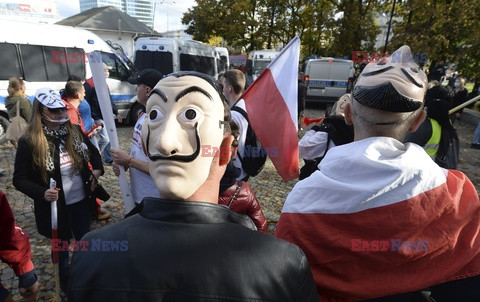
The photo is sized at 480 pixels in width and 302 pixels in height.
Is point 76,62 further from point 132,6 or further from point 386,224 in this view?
point 132,6

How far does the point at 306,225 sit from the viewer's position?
1.28 m

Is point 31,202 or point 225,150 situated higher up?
point 225,150

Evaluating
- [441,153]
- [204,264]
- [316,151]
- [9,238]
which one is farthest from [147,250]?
[441,153]

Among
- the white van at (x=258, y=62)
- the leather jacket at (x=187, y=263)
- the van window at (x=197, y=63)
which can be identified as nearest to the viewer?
the leather jacket at (x=187, y=263)

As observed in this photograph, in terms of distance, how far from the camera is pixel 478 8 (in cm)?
1327


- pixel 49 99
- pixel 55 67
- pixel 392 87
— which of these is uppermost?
pixel 392 87

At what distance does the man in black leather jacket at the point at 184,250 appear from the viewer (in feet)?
2.87

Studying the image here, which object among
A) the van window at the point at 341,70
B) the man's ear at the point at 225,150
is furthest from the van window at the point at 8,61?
the van window at the point at 341,70

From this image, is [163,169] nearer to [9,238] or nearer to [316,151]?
[9,238]

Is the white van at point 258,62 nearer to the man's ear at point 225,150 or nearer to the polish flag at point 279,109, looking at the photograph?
the polish flag at point 279,109

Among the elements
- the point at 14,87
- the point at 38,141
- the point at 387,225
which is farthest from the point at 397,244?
the point at 14,87

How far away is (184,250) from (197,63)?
12336 millimetres

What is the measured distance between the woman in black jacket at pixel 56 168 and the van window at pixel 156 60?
8877 millimetres

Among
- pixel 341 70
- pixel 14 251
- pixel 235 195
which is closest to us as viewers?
pixel 14 251
